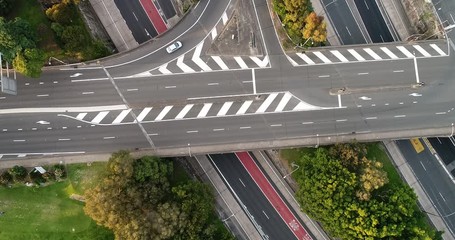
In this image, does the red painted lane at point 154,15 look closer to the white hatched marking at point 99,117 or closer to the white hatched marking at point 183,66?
the white hatched marking at point 183,66

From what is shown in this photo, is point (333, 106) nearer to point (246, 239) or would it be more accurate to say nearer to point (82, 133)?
Answer: point (246, 239)

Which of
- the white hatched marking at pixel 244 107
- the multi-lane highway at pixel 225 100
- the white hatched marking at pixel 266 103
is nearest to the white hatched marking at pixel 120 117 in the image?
the multi-lane highway at pixel 225 100

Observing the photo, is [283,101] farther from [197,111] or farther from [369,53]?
[369,53]

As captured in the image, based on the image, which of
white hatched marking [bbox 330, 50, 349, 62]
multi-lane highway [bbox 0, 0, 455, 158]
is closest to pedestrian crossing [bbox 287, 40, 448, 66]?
white hatched marking [bbox 330, 50, 349, 62]

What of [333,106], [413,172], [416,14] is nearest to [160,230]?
[333,106]

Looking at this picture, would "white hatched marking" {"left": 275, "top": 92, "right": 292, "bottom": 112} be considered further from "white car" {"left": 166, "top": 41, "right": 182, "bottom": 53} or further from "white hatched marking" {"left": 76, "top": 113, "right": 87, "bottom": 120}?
"white hatched marking" {"left": 76, "top": 113, "right": 87, "bottom": 120}

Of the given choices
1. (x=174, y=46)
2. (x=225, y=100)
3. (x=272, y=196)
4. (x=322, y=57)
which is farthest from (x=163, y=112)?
(x=322, y=57)
